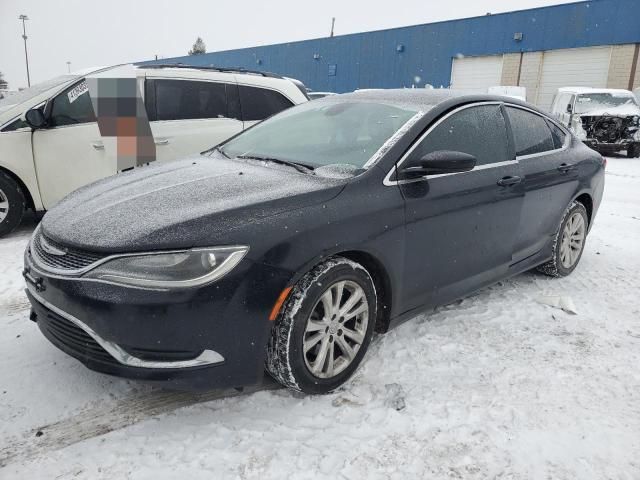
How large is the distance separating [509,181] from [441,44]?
23211 mm

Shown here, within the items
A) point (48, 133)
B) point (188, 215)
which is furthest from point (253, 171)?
point (48, 133)

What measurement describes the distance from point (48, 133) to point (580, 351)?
501cm

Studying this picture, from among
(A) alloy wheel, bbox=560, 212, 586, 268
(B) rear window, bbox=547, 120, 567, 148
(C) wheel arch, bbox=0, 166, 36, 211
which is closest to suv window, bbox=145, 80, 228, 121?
(C) wheel arch, bbox=0, 166, 36, 211

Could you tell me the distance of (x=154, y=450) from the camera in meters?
2.11

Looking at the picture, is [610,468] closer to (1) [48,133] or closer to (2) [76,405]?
(2) [76,405]

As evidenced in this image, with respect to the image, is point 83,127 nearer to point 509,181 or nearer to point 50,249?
point 50,249

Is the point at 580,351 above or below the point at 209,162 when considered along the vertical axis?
below

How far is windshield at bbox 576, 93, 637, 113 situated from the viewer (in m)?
14.1

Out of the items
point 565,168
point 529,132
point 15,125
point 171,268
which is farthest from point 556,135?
point 15,125

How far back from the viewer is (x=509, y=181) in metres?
3.38

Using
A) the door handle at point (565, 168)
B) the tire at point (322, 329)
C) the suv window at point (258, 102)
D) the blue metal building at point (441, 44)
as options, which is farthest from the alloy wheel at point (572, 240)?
the blue metal building at point (441, 44)

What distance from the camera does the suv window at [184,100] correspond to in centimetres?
538

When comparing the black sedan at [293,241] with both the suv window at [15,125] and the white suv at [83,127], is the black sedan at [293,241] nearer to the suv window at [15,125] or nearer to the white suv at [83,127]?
the white suv at [83,127]

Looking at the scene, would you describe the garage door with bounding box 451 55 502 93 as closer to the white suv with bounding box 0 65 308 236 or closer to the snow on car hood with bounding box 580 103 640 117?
the snow on car hood with bounding box 580 103 640 117
